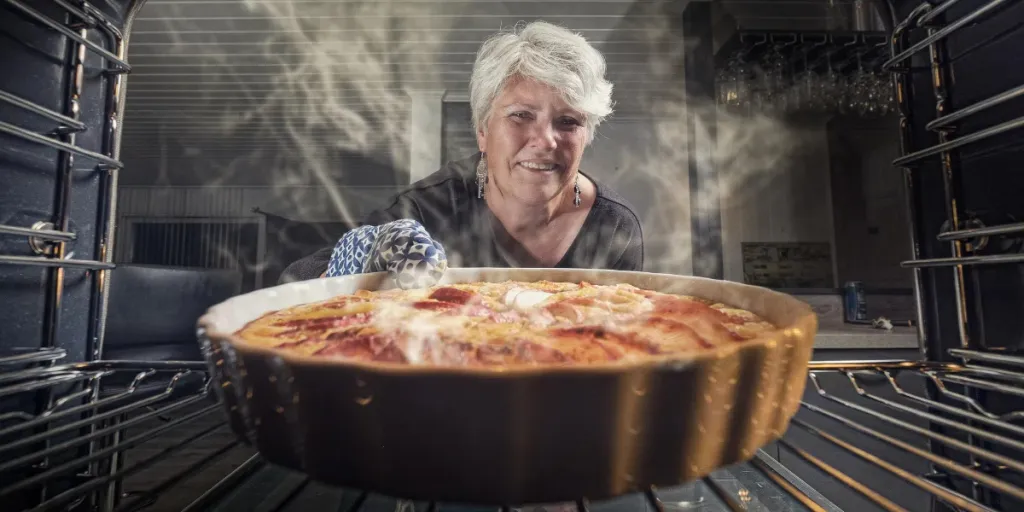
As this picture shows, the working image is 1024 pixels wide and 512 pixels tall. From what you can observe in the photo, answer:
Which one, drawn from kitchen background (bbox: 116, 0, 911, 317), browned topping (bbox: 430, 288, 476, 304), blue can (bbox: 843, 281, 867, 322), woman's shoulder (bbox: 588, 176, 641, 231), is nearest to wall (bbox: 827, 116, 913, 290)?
kitchen background (bbox: 116, 0, 911, 317)

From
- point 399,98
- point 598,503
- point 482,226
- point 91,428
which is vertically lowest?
point 598,503

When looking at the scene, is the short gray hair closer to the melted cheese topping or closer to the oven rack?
the melted cheese topping

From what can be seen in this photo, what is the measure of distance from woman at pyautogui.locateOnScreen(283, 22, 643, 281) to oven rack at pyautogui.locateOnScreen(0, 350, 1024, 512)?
2.35 ft

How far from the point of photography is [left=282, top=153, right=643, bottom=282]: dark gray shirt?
1.44 m

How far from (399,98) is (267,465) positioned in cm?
382

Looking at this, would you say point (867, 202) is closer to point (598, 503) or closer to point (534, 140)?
point (534, 140)

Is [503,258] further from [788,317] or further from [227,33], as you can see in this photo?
[227,33]

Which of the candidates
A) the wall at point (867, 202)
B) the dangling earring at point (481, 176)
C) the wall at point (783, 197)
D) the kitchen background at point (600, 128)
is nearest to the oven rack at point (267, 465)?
the dangling earring at point (481, 176)

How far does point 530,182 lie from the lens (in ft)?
4.73

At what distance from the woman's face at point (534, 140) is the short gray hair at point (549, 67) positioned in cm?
3

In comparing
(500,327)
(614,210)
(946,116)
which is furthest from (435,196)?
(946,116)

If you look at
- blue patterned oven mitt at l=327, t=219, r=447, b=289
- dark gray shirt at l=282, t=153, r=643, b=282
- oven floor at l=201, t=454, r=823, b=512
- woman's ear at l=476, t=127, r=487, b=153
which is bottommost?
oven floor at l=201, t=454, r=823, b=512

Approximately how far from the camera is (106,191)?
2.10ft

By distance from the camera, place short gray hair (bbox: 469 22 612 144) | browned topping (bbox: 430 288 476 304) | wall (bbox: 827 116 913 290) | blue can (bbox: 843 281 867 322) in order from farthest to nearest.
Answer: wall (bbox: 827 116 913 290), blue can (bbox: 843 281 867 322), short gray hair (bbox: 469 22 612 144), browned topping (bbox: 430 288 476 304)
